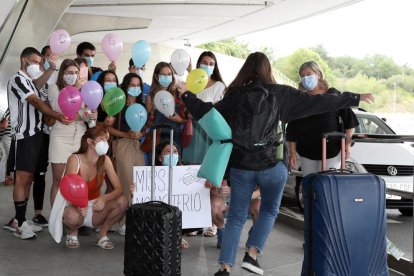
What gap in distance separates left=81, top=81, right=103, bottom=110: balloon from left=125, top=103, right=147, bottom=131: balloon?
33 cm

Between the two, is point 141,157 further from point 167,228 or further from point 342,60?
point 342,60

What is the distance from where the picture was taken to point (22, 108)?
620cm

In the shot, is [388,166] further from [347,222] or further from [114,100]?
[347,222]

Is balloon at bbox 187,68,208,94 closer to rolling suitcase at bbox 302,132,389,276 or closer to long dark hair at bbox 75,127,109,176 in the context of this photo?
long dark hair at bbox 75,127,109,176

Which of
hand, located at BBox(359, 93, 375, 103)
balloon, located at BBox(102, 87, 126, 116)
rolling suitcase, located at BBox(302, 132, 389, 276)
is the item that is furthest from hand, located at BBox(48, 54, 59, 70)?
rolling suitcase, located at BBox(302, 132, 389, 276)

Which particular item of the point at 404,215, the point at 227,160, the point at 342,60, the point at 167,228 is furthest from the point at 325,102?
the point at 342,60

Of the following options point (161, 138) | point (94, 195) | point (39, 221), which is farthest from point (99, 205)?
point (39, 221)

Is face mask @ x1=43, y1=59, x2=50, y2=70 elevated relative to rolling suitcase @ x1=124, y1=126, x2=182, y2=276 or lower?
elevated

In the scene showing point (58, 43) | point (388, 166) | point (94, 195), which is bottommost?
point (94, 195)

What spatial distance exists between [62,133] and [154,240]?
93.2 inches

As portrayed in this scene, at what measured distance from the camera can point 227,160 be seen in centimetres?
461

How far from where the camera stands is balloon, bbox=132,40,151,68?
700 cm

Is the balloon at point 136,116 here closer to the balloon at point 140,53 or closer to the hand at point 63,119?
the hand at point 63,119

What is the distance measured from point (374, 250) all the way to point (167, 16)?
17589 millimetres
